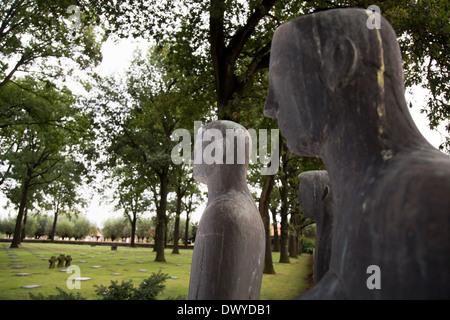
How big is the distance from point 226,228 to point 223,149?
0.67 metres

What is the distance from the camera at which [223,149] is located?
8.13 ft

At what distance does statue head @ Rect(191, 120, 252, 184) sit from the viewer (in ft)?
8.09

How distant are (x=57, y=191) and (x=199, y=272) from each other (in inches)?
1340

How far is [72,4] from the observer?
28.1 feet

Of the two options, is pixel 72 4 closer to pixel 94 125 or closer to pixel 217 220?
pixel 217 220

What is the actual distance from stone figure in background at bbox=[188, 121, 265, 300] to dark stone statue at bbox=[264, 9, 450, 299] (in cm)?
82

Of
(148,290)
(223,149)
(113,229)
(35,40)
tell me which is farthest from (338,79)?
(113,229)

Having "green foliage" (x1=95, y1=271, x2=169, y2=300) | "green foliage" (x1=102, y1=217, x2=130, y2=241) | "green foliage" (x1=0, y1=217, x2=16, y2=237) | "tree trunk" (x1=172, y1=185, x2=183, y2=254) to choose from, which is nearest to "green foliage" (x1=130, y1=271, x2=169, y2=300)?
"green foliage" (x1=95, y1=271, x2=169, y2=300)

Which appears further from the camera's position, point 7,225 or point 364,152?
point 7,225

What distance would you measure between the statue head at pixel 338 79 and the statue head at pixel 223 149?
3.58 ft

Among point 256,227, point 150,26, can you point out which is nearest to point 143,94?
point 150,26

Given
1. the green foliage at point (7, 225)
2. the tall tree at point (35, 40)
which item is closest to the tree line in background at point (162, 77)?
the tall tree at point (35, 40)

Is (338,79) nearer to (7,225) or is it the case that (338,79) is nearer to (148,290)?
(148,290)

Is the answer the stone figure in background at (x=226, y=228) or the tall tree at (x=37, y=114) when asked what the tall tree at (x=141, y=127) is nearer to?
the tall tree at (x=37, y=114)
